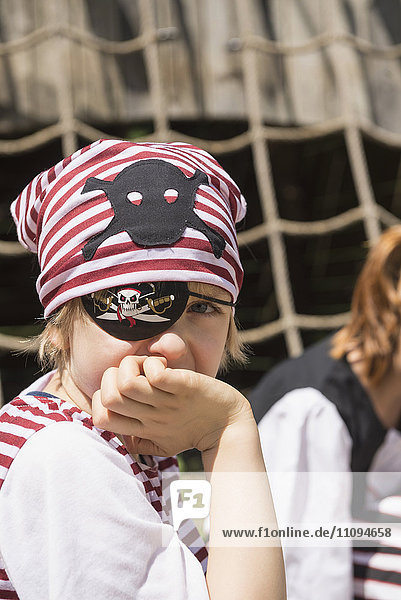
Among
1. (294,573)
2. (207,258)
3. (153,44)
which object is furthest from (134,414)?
(153,44)

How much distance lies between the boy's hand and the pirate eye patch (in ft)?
0.09

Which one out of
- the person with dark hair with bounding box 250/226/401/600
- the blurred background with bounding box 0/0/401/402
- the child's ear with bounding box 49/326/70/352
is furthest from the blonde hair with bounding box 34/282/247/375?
the blurred background with bounding box 0/0/401/402

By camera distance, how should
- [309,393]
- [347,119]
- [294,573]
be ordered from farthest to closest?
[347,119]
[309,393]
[294,573]

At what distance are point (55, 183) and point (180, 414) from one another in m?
0.23

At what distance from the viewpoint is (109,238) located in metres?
0.57

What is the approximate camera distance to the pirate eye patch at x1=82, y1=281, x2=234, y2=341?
57 centimetres

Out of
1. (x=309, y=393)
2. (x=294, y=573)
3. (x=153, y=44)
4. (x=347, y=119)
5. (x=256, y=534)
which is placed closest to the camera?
(x=256, y=534)

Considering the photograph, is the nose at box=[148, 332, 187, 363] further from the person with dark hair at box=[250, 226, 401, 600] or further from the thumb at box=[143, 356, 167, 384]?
the person with dark hair at box=[250, 226, 401, 600]

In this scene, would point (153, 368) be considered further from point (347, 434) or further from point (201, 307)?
point (347, 434)

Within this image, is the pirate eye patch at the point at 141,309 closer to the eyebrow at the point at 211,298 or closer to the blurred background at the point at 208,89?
the eyebrow at the point at 211,298

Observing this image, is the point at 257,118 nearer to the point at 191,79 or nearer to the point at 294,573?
the point at 191,79

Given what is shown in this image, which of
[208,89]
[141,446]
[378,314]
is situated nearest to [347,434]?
[378,314]

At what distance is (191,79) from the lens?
8.13ft

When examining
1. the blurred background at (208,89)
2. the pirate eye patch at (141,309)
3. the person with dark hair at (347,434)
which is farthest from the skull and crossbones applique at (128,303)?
the blurred background at (208,89)
